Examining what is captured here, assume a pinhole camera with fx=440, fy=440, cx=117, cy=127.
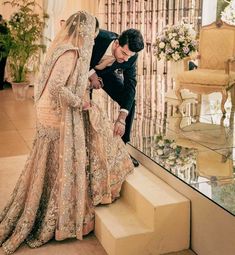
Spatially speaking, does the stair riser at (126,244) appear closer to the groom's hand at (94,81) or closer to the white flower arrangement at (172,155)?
the white flower arrangement at (172,155)

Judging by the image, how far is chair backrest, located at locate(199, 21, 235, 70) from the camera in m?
5.48

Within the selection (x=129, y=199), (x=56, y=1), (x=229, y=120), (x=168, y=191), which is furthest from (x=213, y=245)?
(x=56, y=1)

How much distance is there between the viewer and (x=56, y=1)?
8.51m

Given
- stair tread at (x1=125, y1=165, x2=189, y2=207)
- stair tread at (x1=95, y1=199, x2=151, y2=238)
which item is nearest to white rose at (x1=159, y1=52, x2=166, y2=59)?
stair tread at (x1=125, y1=165, x2=189, y2=207)

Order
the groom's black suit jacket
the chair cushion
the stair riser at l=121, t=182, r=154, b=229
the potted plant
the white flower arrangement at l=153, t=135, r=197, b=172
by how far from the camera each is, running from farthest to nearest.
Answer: the potted plant, the chair cushion, the white flower arrangement at l=153, t=135, r=197, b=172, the groom's black suit jacket, the stair riser at l=121, t=182, r=154, b=229

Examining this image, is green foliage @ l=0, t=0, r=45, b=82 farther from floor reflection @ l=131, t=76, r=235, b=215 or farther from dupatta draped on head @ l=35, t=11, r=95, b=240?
dupatta draped on head @ l=35, t=11, r=95, b=240

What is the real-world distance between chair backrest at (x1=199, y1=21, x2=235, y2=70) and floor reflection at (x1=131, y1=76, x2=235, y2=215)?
0.54m

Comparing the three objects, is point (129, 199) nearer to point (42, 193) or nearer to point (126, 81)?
point (42, 193)

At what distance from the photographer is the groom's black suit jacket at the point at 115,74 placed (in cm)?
297

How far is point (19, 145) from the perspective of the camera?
5070 mm

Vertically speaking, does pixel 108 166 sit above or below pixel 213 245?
above

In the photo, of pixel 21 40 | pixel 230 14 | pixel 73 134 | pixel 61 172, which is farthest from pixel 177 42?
pixel 21 40

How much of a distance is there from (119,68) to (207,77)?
2.14 meters

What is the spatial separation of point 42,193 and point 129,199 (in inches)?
22.8
